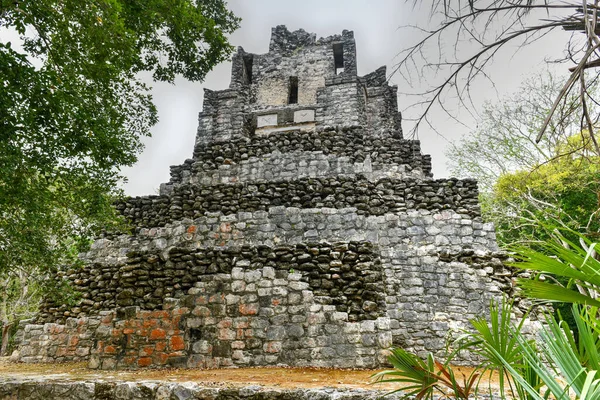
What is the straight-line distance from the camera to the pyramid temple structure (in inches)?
204

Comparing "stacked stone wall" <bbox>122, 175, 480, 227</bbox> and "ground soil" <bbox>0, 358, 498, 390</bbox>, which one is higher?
"stacked stone wall" <bbox>122, 175, 480, 227</bbox>

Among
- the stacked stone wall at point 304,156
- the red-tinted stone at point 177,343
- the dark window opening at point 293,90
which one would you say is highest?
the dark window opening at point 293,90

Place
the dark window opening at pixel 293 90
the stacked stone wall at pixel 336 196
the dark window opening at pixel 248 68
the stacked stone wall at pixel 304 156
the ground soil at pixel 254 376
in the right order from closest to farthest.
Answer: the ground soil at pixel 254 376, the stacked stone wall at pixel 336 196, the stacked stone wall at pixel 304 156, the dark window opening at pixel 293 90, the dark window opening at pixel 248 68

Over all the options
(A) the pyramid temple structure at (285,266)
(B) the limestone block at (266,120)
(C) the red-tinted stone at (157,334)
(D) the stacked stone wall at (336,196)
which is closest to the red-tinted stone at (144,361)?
(A) the pyramid temple structure at (285,266)

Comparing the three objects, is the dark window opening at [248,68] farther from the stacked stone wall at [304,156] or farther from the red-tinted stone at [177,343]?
the red-tinted stone at [177,343]

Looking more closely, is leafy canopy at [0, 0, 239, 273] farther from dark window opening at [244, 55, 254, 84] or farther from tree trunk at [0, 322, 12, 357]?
tree trunk at [0, 322, 12, 357]

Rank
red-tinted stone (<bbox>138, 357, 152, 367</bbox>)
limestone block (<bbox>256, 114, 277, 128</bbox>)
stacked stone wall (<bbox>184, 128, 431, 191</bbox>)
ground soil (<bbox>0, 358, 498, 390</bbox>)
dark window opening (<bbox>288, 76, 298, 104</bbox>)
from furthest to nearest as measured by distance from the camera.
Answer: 1. dark window opening (<bbox>288, 76, 298, 104</bbox>)
2. limestone block (<bbox>256, 114, 277, 128</bbox>)
3. stacked stone wall (<bbox>184, 128, 431, 191</bbox>)
4. red-tinted stone (<bbox>138, 357, 152, 367</bbox>)
5. ground soil (<bbox>0, 358, 498, 390</bbox>)

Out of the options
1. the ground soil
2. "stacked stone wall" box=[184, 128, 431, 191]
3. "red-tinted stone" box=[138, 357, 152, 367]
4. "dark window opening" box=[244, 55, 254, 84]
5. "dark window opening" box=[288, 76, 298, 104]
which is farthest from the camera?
"dark window opening" box=[244, 55, 254, 84]

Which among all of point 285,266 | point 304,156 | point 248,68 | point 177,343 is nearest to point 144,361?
point 177,343

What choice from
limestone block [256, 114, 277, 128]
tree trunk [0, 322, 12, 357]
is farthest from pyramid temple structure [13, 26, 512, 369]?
tree trunk [0, 322, 12, 357]

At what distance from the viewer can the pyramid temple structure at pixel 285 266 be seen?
5188mm

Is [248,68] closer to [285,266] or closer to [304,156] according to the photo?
[304,156]

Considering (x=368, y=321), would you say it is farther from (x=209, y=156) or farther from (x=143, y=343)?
(x=209, y=156)

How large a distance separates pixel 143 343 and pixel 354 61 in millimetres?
11850
